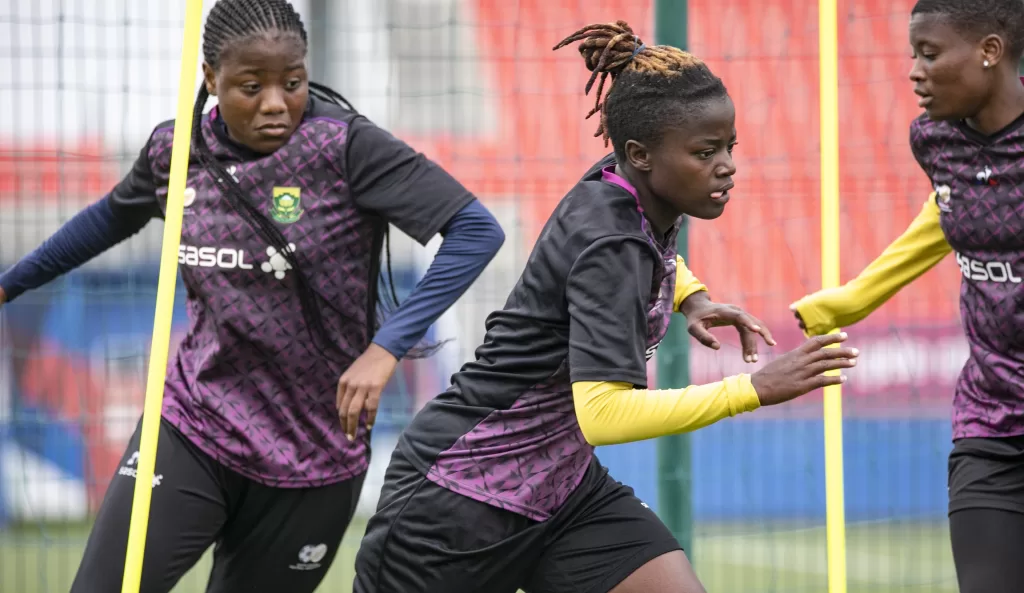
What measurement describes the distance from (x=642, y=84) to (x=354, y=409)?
1108 millimetres

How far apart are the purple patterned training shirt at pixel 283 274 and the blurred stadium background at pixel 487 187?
6.12 ft

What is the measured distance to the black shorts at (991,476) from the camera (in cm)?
327

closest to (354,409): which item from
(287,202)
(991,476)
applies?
(287,202)

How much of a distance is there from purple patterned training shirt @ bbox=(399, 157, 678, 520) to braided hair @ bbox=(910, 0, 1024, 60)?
0.98m

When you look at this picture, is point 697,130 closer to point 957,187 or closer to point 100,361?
point 957,187

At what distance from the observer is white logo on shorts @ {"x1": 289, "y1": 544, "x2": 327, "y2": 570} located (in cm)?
358

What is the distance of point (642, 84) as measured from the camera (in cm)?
271

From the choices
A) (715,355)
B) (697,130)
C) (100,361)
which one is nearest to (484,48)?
(715,355)

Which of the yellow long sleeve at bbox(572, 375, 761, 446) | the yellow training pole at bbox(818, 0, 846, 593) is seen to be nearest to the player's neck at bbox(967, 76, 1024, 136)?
the yellow training pole at bbox(818, 0, 846, 593)

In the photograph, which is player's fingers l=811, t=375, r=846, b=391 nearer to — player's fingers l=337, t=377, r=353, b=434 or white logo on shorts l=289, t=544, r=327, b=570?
player's fingers l=337, t=377, r=353, b=434

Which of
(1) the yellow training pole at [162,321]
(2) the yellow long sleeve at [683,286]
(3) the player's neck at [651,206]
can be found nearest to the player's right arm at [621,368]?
(3) the player's neck at [651,206]

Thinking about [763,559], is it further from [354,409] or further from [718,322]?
[354,409]

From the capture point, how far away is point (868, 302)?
3.62m

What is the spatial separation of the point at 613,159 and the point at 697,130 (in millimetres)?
330
